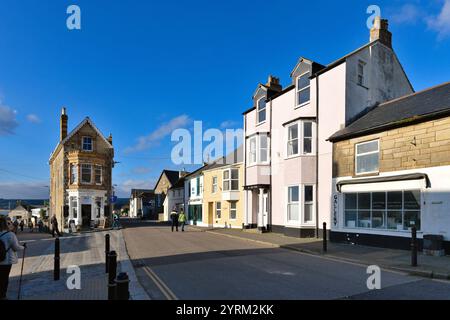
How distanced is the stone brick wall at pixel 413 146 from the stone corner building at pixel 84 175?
24842mm

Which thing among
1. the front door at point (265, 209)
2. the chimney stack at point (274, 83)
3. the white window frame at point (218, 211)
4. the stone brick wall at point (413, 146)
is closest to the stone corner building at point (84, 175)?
the white window frame at point (218, 211)

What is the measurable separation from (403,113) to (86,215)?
1126 inches

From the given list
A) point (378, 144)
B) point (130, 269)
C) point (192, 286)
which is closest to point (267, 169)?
point (378, 144)

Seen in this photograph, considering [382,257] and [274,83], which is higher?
[274,83]

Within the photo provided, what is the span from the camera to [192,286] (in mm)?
7918

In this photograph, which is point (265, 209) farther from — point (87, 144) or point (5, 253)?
point (87, 144)

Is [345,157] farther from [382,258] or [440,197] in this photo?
[382,258]

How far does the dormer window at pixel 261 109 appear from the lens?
80.0 ft

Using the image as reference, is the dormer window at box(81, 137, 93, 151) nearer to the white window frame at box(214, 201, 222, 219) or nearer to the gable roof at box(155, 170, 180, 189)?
the white window frame at box(214, 201, 222, 219)

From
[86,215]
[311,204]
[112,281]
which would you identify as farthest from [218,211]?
[112,281]

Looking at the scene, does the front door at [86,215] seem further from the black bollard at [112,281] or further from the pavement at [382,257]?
the black bollard at [112,281]

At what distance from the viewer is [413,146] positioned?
1342cm

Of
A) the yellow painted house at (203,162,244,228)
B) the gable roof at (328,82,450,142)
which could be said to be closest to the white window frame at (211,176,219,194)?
the yellow painted house at (203,162,244,228)
